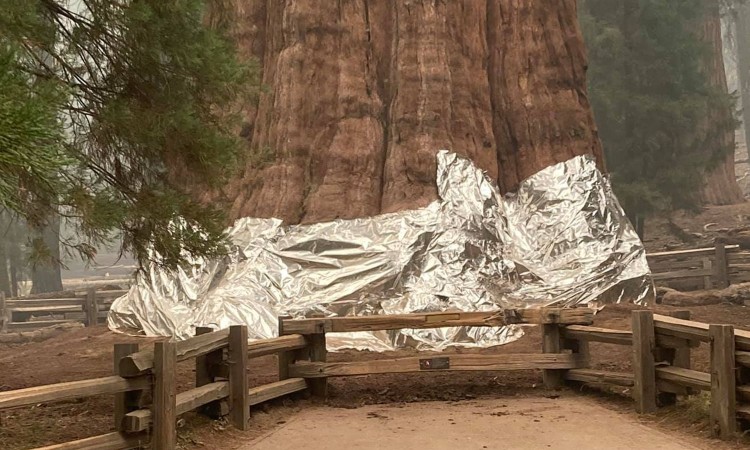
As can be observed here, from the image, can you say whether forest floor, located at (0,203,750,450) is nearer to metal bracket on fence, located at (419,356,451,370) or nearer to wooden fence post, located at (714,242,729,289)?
metal bracket on fence, located at (419,356,451,370)

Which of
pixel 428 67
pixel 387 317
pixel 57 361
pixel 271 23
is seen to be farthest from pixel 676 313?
pixel 271 23

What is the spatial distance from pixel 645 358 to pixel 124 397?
460cm

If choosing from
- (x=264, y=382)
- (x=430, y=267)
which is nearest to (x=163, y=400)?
(x=264, y=382)

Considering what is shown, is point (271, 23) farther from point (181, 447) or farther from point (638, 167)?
point (638, 167)

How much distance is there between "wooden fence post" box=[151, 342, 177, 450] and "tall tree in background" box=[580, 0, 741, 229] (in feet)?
60.0

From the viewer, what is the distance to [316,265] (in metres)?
12.1

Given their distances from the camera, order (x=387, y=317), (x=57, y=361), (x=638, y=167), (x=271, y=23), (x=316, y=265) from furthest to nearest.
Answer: (x=638, y=167) → (x=271, y=23) → (x=316, y=265) → (x=57, y=361) → (x=387, y=317)

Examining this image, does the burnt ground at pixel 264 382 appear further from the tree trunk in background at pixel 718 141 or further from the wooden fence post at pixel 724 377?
the tree trunk in background at pixel 718 141

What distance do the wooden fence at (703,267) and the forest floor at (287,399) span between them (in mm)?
3749

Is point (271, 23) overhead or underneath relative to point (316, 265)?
overhead

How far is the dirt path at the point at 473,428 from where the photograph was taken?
21.8 ft

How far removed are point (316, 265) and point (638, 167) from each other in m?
14.6

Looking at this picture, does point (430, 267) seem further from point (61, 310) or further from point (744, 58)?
point (744, 58)

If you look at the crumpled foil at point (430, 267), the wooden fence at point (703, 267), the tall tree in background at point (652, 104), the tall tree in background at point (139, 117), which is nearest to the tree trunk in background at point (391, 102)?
the crumpled foil at point (430, 267)
